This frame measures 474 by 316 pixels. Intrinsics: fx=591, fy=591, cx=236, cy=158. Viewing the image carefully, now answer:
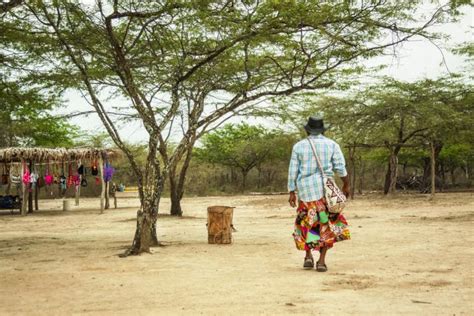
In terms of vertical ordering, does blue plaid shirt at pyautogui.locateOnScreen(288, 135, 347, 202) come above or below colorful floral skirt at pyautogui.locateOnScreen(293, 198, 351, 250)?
above

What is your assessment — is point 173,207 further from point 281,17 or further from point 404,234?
point 281,17

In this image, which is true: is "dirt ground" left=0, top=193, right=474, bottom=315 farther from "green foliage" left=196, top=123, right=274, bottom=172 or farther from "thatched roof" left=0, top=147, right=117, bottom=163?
"green foliage" left=196, top=123, right=274, bottom=172

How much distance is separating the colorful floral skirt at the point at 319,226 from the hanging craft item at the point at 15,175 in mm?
16786

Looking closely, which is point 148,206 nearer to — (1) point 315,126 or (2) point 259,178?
(1) point 315,126

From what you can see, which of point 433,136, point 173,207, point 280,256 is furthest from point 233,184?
point 280,256

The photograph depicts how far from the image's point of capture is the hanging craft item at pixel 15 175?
70.0 feet

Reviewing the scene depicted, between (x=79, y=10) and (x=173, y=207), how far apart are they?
934 centimetres

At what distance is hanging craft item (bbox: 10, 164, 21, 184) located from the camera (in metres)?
21.3

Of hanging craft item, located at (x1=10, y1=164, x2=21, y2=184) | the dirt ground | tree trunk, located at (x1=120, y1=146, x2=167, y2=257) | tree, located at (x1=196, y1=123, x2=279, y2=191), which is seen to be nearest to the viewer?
the dirt ground

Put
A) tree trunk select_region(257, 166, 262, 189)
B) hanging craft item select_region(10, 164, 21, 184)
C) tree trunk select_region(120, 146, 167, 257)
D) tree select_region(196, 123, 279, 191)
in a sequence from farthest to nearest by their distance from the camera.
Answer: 1. tree trunk select_region(257, 166, 262, 189)
2. tree select_region(196, 123, 279, 191)
3. hanging craft item select_region(10, 164, 21, 184)
4. tree trunk select_region(120, 146, 167, 257)

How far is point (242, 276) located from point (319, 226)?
3.56 feet

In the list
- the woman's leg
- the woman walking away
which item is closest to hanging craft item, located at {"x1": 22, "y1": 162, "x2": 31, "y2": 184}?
the woman walking away

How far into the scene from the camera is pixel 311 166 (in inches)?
273

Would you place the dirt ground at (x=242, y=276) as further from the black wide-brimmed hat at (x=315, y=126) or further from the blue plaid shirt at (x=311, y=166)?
the black wide-brimmed hat at (x=315, y=126)
